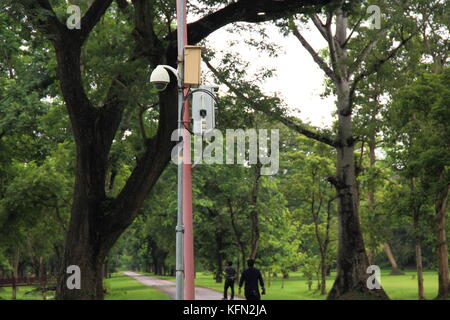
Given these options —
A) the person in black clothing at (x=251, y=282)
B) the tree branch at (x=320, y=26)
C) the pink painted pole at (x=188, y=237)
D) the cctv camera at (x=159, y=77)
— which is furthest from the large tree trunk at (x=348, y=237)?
the cctv camera at (x=159, y=77)

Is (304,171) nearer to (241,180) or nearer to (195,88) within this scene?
(241,180)

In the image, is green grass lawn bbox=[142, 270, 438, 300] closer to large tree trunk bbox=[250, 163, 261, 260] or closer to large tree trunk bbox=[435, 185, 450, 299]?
large tree trunk bbox=[435, 185, 450, 299]

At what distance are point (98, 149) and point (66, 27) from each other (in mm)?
3516

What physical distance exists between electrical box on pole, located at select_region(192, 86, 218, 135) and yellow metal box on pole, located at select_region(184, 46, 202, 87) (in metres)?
0.20

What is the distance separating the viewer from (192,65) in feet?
37.8

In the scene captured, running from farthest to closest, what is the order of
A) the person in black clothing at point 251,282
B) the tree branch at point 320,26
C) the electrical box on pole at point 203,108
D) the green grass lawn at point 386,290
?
the green grass lawn at point 386,290 → the tree branch at point 320,26 → the person in black clothing at point 251,282 → the electrical box on pole at point 203,108

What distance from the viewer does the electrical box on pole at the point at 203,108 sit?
37.1 ft

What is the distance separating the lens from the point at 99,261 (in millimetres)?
17094

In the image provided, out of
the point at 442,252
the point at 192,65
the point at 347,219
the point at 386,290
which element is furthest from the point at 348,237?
the point at 192,65

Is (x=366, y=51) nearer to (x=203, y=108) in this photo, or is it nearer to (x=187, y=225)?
(x=203, y=108)

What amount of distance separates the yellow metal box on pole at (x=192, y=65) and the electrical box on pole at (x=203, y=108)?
20 centimetres

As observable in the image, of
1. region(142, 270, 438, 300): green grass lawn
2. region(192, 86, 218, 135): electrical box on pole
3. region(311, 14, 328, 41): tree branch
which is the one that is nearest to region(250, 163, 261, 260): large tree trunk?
region(142, 270, 438, 300): green grass lawn

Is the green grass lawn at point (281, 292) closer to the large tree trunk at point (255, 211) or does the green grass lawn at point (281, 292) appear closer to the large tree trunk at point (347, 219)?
the large tree trunk at point (255, 211)
